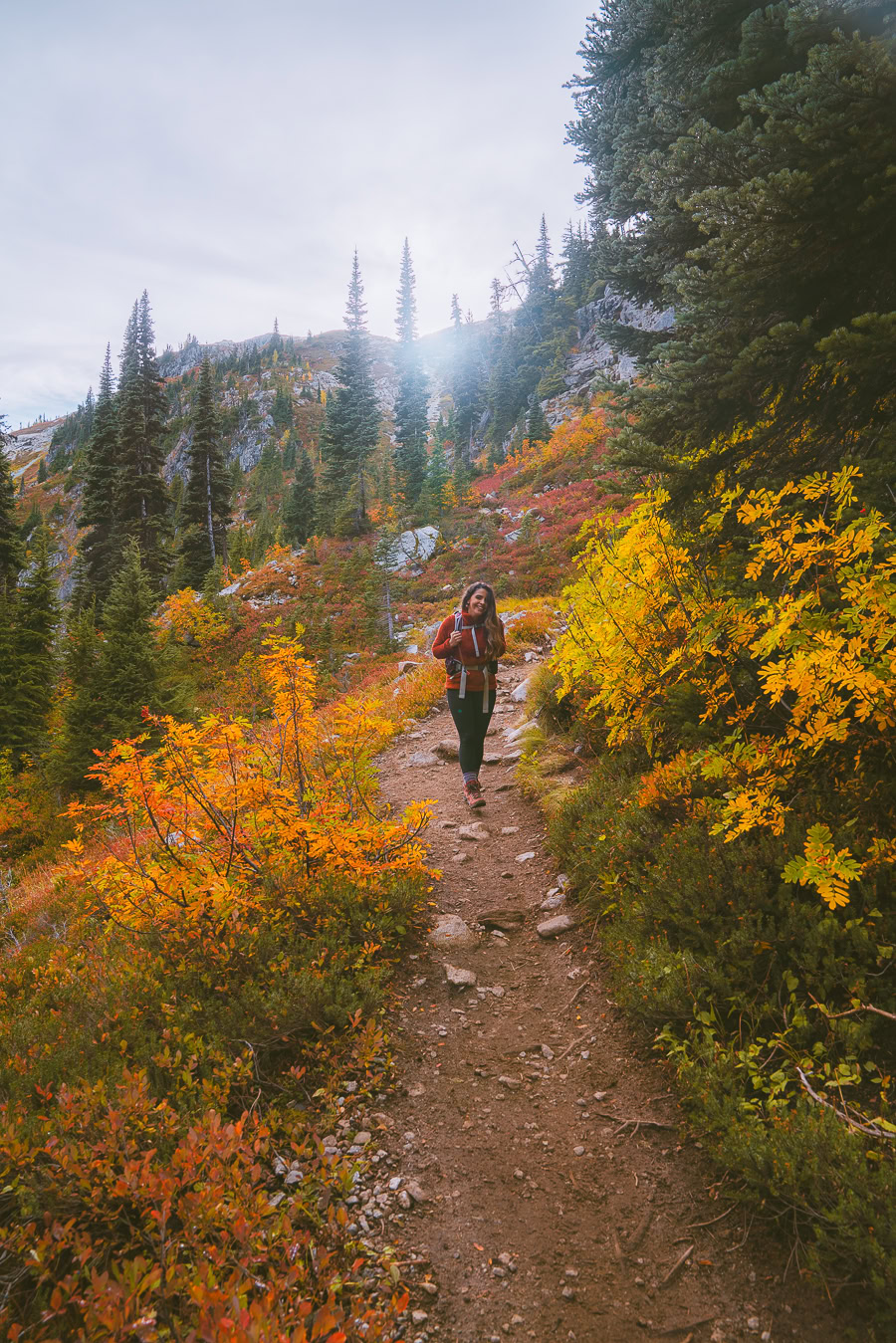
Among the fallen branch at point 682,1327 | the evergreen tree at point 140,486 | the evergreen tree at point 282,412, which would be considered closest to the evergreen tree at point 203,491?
the evergreen tree at point 140,486

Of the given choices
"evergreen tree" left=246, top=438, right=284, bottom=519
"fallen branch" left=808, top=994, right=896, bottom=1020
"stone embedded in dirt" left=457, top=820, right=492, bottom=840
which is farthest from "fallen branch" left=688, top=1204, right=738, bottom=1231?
"evergreen tree" left=246, top=438, right=284, bottom=519

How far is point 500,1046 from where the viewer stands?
356 cm

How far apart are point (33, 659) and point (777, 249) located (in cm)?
1987

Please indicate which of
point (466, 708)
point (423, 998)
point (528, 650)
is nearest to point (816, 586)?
point (423, 998)

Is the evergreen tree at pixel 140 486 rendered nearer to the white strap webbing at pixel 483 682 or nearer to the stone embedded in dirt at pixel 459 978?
the white strap webbing at pixel 483 682

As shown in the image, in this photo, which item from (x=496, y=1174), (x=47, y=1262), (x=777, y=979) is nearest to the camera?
(x=47, y=1262)

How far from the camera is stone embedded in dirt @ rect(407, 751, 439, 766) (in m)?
8.77

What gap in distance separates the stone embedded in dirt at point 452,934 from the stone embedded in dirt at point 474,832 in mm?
1585

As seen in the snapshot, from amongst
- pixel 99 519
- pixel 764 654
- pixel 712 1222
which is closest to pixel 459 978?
pixel 712 1222

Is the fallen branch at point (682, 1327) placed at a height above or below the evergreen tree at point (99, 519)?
below

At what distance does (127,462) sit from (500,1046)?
3159 centimetres

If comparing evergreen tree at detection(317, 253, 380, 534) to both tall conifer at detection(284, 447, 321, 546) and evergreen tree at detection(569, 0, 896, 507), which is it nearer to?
tall conifer at detection(284, 447, 321, 546)

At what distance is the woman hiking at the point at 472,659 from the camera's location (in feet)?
21.9

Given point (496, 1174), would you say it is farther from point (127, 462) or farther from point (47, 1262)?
point (127, 462)
